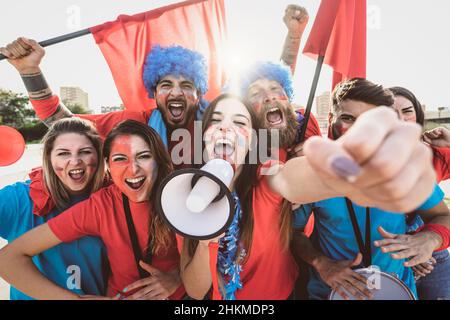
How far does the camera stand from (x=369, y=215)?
1.92 meters

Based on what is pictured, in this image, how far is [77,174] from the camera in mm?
1961

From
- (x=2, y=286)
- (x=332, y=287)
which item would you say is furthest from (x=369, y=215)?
(x=2, y=286)

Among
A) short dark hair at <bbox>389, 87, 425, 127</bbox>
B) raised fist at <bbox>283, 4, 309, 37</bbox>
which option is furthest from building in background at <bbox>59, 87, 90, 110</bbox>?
short dark hair at <bbox>389, 87, 425, 127</bbox>

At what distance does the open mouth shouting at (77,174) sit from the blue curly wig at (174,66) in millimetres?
667

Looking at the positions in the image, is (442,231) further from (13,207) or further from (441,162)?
(13,207)

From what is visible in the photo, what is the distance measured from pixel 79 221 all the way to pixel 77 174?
287 mm

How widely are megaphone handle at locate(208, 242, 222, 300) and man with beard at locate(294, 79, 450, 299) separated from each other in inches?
22.2

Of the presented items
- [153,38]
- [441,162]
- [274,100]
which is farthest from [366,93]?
[153,38]

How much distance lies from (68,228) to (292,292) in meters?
1.42

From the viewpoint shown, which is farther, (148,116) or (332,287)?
(148,116)

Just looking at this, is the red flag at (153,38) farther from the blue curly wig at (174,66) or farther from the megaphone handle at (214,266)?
the megaphone handle at (214,266)

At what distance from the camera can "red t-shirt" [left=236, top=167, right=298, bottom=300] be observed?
5.92 ft

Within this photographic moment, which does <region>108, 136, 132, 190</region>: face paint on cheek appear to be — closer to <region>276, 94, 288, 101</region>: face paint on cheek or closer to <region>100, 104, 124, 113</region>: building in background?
<region>100, 104, 124, 113</region>: building in background
